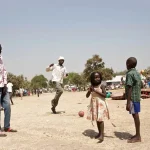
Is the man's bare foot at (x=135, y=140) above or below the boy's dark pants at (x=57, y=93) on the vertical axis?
below

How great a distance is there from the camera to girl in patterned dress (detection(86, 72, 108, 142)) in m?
6.09

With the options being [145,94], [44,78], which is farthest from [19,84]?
[44,78]

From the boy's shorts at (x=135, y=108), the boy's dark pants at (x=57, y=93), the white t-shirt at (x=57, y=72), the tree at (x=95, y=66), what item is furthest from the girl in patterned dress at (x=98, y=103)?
the tree at (x=95, y=66)

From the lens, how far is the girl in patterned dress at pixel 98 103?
6.09 m

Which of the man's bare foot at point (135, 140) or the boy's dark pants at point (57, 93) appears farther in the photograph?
the boy's dark pants at point (57, 93)

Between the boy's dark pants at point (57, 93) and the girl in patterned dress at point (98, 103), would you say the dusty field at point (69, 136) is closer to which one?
the girl in patterned dress at point (98, 103)

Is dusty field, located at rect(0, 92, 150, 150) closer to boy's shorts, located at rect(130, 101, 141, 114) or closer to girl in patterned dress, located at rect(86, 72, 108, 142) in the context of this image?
girl in patterned dress, located at rect(86, 72, 108, 142)

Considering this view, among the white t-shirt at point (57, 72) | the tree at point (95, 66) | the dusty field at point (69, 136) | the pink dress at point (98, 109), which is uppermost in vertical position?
Result: the tree at point (95, 66)

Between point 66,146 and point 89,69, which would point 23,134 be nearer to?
point 66,146

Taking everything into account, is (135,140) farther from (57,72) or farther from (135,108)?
(57,72)

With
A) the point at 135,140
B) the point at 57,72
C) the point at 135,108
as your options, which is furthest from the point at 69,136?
the point at 57,72

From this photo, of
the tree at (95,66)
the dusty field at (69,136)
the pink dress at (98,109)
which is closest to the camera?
the dusty field at (69,136)

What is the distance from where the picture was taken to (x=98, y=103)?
6180mm

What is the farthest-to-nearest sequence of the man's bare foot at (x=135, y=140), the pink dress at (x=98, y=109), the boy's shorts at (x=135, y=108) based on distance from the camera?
the pink dress at (x=98, y=109), the boy's shorts at (x=135, y=108), the man's bare foot at (x=135, y=140)
